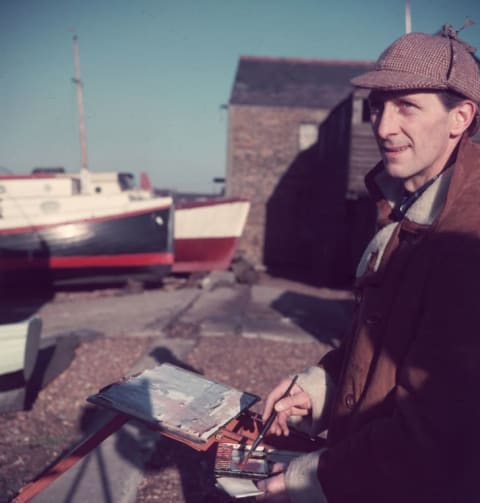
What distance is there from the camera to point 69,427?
4.27 m

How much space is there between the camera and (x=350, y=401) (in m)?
1.40

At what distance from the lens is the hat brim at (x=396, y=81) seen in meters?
1.27

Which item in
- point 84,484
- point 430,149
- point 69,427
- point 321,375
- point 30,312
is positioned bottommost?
point 30,312

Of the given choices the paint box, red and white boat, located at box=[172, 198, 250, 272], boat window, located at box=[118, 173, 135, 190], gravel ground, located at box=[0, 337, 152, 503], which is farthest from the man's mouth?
boat window, located at box=[118, 173, 135, 190]

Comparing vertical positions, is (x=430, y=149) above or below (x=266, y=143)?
above

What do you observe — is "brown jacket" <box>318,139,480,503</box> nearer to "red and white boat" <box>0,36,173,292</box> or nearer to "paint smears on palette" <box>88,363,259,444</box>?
"paint smears on palette" <box>88,363,259,444</box>

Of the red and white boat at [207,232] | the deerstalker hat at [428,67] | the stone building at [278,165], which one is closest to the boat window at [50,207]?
the red and white boat at [207,232]

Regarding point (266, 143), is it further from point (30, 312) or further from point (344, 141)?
point (30, 312)

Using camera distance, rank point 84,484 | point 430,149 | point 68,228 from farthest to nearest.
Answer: point 68,228 < point 84,484 < point 430,149

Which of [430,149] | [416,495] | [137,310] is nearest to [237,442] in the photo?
[416,495]

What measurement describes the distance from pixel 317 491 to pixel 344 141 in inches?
516

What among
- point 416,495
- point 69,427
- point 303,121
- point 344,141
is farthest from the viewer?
point 303,121

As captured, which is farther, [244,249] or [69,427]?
[244,249]

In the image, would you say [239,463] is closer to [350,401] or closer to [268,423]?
[268,423]
